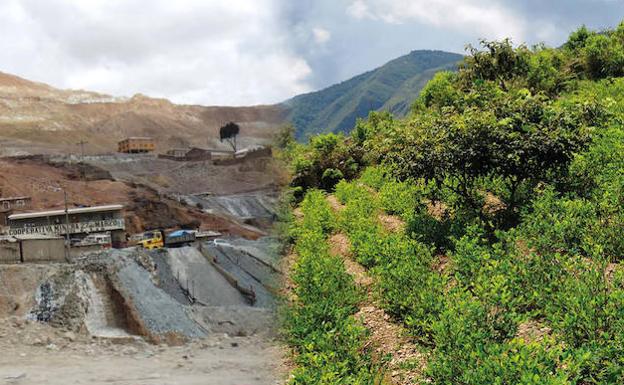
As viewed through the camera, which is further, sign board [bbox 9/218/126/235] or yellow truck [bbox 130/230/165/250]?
yellow truck [bbox 130/230/165/250]

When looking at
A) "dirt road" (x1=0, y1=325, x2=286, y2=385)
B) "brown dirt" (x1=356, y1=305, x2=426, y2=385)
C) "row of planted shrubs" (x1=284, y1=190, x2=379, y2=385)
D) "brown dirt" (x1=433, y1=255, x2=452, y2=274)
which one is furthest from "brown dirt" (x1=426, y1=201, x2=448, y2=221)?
"dirt road" (x1=0, y1=325, x2=286, y2=385)

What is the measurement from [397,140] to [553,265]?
5043mm

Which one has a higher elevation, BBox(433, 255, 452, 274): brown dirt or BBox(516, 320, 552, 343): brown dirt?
→ BBox(433, 255, 452, 274): brown dirt

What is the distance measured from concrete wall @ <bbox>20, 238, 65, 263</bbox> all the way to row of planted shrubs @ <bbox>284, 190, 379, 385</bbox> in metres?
7.30

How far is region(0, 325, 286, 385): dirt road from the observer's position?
6766 millimetres

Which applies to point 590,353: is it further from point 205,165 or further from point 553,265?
point 205,165

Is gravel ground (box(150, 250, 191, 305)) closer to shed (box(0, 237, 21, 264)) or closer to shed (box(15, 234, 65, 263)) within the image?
shed (box(15, 234, 65, 263))

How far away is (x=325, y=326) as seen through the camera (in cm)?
637

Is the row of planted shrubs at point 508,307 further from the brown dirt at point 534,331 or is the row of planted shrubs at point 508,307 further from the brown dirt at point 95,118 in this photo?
the brown dirt at point 95,118

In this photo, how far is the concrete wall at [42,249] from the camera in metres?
13.6

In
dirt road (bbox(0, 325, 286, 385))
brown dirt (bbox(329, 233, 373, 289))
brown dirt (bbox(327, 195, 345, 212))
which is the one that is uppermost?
brown dirt (bbox(327, 195, 345, 212))

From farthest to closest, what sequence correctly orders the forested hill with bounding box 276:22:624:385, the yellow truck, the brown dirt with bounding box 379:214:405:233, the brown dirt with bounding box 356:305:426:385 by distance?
the yellow truck
the brown dirt with bounding box 379:214:405:233
the brown dirt with bounding box 356:305:426:385
the forested hill with bounding box 276:22:624:385

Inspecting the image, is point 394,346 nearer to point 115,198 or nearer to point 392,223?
point 392,223

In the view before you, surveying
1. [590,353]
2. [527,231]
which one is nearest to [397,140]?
[527,231]
